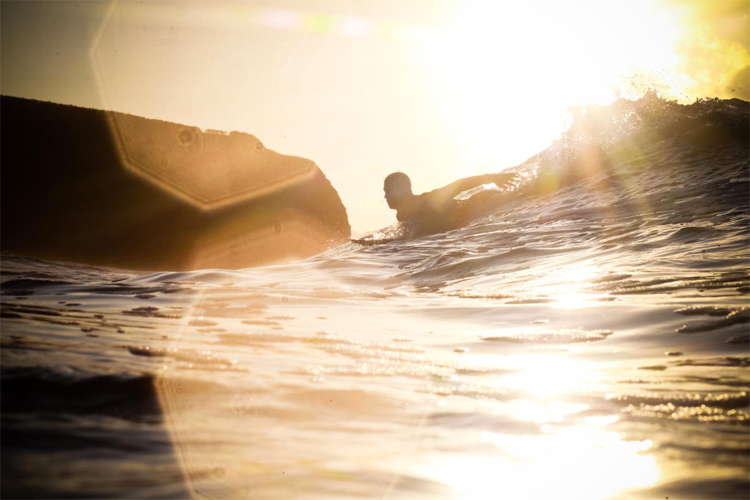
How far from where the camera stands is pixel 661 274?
10.4 ft

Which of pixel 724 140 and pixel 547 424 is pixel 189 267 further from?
pixel 724 140

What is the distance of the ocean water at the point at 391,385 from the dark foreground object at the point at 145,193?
278 cm

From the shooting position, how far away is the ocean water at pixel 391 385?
0.94m

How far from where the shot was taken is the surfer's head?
9.30m

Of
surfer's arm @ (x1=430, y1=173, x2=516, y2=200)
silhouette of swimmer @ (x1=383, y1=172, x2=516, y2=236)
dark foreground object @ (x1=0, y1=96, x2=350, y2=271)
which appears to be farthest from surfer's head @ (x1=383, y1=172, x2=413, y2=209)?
dark foreground object @ (x1=0, y1=96, x2=350, y2=271)

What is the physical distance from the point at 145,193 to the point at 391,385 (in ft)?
22.0

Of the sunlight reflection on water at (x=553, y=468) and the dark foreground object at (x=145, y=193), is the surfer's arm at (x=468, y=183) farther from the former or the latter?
the sunlight reflection on water at (x=553, y=468)

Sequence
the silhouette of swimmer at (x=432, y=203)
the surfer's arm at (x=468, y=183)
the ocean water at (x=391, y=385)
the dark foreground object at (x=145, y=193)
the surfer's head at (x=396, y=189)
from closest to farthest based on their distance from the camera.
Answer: the ocean water at (x=391, y=385) < the dark foreground object at (x=145, y=193) < the silhouette of swimmer at (x=432, y=203) < the surfer's arm at (x=468, y=183) < the surfer's head at (x=396, y=189)

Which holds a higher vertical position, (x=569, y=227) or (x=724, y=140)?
(x=724, y=140)

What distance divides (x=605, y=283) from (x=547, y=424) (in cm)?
221

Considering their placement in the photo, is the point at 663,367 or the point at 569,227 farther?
the point at 569,227

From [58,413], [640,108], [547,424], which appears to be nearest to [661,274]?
[547,424]

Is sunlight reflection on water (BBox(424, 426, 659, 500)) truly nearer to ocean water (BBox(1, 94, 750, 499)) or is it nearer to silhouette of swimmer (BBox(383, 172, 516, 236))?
ocean water (BBox(1, 94, 750, 499))

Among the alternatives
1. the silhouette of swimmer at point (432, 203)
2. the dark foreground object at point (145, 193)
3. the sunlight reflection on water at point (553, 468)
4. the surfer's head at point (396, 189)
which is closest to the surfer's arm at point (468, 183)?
the silhouette of swimmer at point (432, 203)
